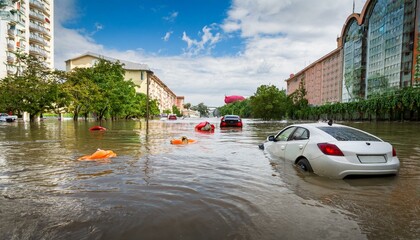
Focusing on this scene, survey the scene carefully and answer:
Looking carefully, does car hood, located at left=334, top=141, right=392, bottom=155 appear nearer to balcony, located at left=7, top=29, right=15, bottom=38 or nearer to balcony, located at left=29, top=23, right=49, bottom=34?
balcony, located at left=7, top=29, right=15, bottom=38

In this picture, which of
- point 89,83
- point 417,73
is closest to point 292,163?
point 89,83

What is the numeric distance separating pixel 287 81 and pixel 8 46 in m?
104

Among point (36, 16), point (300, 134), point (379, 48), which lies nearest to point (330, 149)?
point (300, 134)

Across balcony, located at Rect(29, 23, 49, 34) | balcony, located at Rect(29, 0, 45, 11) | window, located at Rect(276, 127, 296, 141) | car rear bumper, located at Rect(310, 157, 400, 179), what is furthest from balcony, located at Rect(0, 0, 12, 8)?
car rear bumper, located at Rect(310, 157, 400, 179)

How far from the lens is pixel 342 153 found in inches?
227

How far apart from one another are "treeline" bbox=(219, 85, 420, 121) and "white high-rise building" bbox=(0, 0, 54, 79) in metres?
45.8

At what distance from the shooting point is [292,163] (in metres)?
7.27

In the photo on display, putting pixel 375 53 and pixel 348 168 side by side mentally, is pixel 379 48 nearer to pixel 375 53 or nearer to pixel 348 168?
pixel 375 53

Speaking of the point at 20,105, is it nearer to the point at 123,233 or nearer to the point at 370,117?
the point at 123,233

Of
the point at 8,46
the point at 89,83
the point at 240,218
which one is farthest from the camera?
the point at 8,46

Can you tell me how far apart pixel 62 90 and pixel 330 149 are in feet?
117

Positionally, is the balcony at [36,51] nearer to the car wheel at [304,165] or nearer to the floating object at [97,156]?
the floating object at [97,156]

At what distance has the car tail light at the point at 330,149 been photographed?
5.82m

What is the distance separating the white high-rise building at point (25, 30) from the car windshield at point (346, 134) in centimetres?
4278
